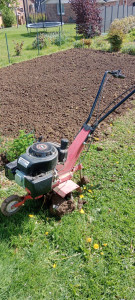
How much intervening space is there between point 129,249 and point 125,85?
5.58 meters

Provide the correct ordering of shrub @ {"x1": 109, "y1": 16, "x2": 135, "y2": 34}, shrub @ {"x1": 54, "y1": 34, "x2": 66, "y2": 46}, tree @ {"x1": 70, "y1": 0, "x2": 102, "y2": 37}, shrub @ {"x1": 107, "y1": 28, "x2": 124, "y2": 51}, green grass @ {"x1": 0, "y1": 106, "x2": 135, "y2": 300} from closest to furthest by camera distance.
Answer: green grass @ {"x1": 0, "y1": 106, "x2": 135, "y2": 300}, shrub @ {"x1": 107, "y1": 28, "x2": 124, "y2": 51}, shrub @ {"x1": 54, "y1": 34, "x2": 66, "y2": 46}, tree @ {"x1": 70, "y1": 0, "x2": 102, "y2": 37}, shrub @ {"x1": 109, "y1": 16, "x2": 135, "y2": 34}

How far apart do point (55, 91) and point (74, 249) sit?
484 cm

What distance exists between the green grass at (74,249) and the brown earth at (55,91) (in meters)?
1.64

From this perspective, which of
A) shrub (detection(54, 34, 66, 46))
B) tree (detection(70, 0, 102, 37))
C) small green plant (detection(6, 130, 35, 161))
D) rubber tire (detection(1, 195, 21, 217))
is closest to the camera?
rubber tire (detection(1, 195, 21, 217))

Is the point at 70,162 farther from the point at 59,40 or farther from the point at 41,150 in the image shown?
the point at 59,40

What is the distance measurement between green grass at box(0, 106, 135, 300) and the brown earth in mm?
1637

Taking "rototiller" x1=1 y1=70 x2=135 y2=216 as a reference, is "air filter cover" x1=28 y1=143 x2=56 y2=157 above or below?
above

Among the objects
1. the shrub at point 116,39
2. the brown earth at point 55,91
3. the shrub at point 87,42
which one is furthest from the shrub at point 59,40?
the brown earth at point 55,91

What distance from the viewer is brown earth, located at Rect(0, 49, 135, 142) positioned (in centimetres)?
482

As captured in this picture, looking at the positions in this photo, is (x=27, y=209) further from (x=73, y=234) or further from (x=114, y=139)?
(x=114, y=139)

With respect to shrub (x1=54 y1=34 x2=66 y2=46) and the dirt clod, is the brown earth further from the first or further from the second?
shrub (x1=54 y1=34 x2=66 y2=46)

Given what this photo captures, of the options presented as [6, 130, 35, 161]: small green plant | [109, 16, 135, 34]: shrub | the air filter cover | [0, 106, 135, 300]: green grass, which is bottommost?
[0, 106, 135, 300]: green grass

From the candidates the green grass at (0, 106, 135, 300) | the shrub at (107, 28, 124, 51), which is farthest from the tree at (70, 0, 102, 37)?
the green grass at (0, 106, 135, 300)

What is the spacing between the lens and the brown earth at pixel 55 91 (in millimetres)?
4824
